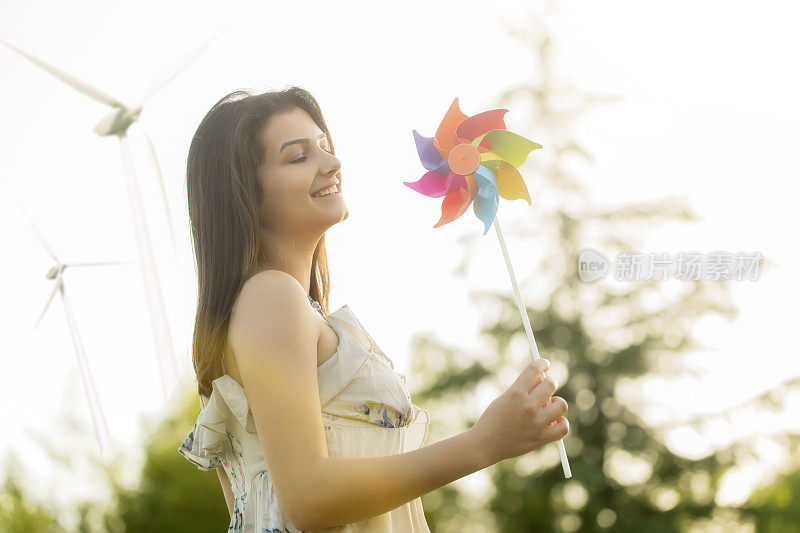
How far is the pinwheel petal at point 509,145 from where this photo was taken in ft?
5.35

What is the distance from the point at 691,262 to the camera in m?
6.77

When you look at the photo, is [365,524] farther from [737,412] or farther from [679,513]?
[679,513]

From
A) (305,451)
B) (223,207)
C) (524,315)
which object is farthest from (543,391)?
(223,207)

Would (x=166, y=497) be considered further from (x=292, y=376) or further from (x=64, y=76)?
(x=292, y=376)

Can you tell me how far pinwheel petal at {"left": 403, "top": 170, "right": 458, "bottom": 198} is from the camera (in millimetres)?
1649

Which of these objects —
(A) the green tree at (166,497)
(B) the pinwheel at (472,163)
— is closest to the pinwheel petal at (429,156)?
(B) the pinwheel at (472,163)

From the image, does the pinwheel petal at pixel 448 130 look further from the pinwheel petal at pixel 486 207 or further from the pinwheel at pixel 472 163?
the pinwheel petal at pixel 486 207

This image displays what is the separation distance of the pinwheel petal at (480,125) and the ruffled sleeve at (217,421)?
0.62m

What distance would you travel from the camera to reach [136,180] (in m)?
5.58

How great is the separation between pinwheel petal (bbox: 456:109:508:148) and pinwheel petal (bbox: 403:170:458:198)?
0.08 m

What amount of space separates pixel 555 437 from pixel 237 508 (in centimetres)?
54

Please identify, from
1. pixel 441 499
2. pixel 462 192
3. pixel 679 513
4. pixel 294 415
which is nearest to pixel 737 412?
pixel 679 513

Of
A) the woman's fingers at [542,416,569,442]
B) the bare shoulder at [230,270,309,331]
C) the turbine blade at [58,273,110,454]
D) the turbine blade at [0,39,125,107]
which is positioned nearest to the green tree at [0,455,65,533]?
the turbine blade at [58,273,110,454]

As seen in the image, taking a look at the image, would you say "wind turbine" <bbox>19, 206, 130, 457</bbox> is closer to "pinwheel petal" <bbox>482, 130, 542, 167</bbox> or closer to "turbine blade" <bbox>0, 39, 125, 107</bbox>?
"turbine blade" <bbox>0, 39, 125, 107</bbox>
